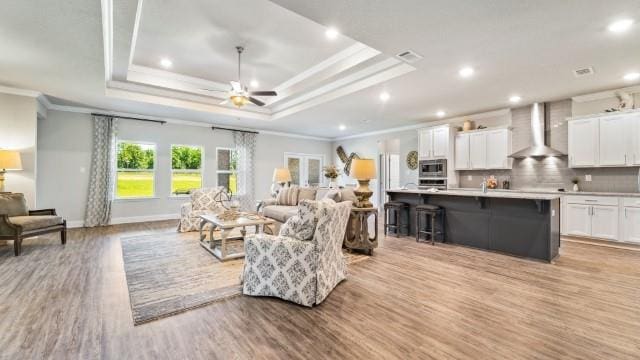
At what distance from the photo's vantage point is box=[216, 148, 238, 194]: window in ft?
28.6

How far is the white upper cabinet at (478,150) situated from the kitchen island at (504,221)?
2253 mm

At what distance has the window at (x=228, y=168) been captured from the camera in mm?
8719

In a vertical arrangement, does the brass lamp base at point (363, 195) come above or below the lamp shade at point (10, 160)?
below

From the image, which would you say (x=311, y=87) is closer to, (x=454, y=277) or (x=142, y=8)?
(x=142, y=8)

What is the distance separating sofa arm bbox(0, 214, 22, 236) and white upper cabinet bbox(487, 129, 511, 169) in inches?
350

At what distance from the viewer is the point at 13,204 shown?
187 inches

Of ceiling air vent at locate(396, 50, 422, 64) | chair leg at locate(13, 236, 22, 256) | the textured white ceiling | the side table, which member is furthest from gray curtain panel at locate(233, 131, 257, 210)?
ceiling air vent at locate(396, 50, 422, 64)

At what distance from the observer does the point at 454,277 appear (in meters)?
3.47

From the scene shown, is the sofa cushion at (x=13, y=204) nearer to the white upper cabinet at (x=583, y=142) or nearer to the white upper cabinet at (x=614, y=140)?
the white upper cabinet at (x=583, y=142)

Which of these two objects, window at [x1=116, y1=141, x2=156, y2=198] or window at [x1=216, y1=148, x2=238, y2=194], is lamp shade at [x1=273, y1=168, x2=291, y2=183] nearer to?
window at [x1=216, y1=148, x2=238, y2=194]

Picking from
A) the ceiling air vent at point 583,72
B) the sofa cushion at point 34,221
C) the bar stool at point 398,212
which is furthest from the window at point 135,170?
the ceiling air vent at point 583,72

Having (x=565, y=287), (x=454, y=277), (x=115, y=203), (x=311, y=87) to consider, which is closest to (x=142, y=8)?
(x=311, y=87)

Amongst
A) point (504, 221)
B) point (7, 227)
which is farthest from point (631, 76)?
point (7, 227)

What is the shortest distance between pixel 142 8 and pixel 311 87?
3.12 meters
